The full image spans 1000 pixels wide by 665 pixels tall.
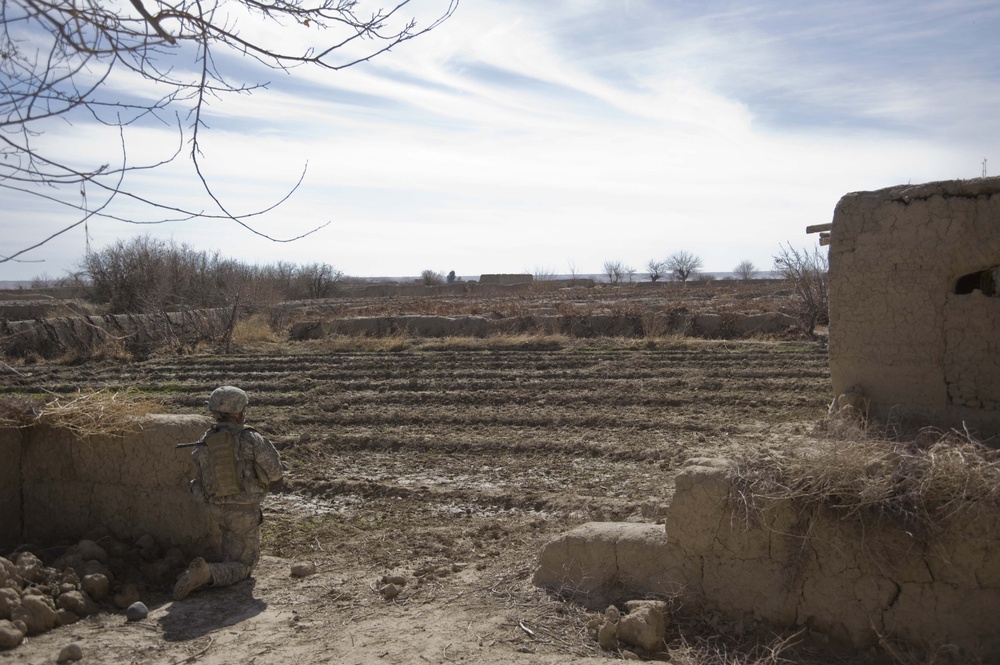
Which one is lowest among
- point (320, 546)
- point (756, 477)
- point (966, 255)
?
point (320, 546)

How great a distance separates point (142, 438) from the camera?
5.44 metres

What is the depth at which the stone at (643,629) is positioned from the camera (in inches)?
150

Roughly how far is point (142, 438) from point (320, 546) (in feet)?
4.82

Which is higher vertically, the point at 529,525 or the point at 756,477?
the point at 756,477

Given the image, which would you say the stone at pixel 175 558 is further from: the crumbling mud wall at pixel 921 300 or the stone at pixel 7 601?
the crumbling mud wall at pixel 921 300

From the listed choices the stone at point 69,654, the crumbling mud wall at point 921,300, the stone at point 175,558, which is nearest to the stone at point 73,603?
the stone at point 69,654

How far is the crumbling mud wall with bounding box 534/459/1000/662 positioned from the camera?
353 centimetres

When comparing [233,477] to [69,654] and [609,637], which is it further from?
[609,637]

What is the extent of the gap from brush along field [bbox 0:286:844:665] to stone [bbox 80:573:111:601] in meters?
0.28

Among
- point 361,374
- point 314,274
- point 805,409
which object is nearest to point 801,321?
point 805,409

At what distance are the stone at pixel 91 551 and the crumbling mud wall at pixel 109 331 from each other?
12.3m

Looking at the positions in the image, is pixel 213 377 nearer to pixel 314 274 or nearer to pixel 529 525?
pixel 529 525

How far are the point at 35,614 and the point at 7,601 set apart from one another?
155 millimetres

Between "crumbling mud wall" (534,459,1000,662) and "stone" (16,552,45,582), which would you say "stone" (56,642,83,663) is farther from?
"crumbling mud wall" (534,459,1000,662)
